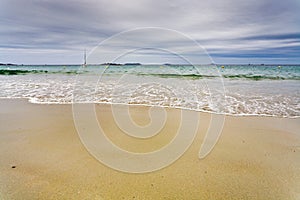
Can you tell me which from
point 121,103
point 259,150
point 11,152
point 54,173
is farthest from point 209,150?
point 121,103

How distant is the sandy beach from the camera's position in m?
2.30

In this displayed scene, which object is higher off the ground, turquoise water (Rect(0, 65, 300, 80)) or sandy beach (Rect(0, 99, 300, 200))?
turquoise water (Rect(0, 65, 300, 80))

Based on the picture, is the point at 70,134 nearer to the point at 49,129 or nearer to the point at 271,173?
the point at 49,129

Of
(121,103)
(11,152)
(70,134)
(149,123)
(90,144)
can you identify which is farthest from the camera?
(121,103)

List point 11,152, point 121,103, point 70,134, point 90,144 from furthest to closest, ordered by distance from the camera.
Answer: point 121,103 → point 70,134 → point 90,144 → point 11,152

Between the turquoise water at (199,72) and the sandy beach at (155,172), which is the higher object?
the turquoise water at (199,72)

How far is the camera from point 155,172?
271 cm

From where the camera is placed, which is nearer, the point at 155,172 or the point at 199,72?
the point at 155,172

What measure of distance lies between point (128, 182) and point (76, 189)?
1.93 ft

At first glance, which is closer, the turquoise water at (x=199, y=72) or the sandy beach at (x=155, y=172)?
the sandy beach at (x=155, y=172)

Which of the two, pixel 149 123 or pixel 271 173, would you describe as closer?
pixel 271 173

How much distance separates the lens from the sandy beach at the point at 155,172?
2.30 metres

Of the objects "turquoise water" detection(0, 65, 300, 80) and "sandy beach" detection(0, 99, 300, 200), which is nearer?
"sandy beach" detection(0, 99, 300, 200)

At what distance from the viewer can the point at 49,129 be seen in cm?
437
